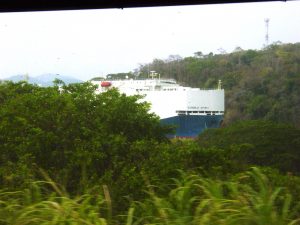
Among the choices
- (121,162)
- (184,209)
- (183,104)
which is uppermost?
(183,104)

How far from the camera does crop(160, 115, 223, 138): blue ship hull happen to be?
5902mm

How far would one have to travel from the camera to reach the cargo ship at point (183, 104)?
5.88m

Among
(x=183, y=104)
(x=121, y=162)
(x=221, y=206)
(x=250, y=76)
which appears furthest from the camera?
(x=250, y=76)

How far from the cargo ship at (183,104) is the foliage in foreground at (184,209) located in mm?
1756

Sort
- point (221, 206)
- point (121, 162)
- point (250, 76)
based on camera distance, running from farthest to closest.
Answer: point (250, 76)
point (121, 162)
point (221, 206)

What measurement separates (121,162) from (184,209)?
6.68 feet

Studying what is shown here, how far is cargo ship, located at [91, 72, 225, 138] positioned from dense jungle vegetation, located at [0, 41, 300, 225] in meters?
0.11

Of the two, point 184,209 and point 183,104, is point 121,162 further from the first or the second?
point 184,209

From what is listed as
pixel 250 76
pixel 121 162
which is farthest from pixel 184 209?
pixel 250 76

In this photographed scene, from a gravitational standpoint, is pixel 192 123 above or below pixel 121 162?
above

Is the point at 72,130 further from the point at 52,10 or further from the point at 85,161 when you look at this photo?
the point at 52,10

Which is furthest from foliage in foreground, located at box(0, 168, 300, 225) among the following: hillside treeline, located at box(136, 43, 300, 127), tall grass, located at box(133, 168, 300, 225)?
hillside treeline, located at box(136, 43, 300, 127)

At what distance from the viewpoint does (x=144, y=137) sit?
6.17 m

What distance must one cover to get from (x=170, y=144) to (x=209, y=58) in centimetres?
121
